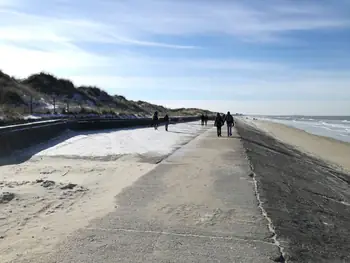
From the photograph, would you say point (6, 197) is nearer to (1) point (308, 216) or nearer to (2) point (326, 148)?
(1) point (308, 216)

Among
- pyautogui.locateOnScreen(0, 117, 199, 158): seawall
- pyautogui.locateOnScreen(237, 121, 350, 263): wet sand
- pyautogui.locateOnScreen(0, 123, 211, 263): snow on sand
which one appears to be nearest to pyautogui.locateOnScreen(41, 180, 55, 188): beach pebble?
pyautogui.locateOnScreen(0, 123, 211, 263): snow on sand

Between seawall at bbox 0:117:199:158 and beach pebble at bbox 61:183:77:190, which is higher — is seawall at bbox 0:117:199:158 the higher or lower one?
the higher one

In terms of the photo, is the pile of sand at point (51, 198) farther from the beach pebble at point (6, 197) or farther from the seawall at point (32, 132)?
the seawall at point (32, 132)

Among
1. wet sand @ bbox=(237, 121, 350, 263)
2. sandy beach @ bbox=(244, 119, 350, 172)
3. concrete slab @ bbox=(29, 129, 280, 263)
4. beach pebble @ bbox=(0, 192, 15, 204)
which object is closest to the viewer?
concrete slab @ bbox=(29, 129, 280, 263)

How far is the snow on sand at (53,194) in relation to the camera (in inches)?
212

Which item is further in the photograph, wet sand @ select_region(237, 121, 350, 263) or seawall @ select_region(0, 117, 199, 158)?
seawall @ select_region(0, 117, 199, 158)

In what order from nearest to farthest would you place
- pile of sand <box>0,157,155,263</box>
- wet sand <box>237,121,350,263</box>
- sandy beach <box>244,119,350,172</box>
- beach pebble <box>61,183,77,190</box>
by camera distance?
pile of sand <box>0,157,155,263</box> → wet sand <box>237,121,350,263</box> → beach pebble <box>61,183,77,190</box> → sandy beach <box>244,119,350,172</box>

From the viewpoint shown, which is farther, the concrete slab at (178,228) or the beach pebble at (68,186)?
the beach pebble at (68,186)

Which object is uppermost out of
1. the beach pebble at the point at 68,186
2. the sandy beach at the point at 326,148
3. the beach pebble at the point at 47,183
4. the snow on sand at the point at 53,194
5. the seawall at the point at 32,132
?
the seawall at the point at 32,132

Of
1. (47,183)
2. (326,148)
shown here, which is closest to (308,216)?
(47,183)

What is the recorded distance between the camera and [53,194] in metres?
7.86

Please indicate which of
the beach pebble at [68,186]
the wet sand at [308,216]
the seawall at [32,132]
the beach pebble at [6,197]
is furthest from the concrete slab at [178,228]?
the seawall at [32,132]

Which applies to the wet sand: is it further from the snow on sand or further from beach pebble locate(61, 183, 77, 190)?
beach pebble locate(61, 183, 77, 190)

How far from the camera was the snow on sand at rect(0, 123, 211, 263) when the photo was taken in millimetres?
5395
